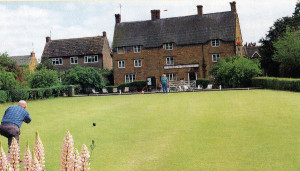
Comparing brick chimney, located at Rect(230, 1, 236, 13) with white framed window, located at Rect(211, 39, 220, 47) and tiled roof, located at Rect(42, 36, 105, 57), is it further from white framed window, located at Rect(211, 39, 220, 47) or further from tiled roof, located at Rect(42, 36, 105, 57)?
tiled roof, located at Rect(42, 36, 105, 57)

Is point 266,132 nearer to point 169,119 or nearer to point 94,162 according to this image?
point 169,119

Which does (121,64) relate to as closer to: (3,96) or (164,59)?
(164,59)

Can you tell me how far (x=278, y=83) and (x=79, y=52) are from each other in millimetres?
42150

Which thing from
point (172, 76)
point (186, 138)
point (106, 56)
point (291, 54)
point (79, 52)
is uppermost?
point (79, 52)

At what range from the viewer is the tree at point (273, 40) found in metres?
54.8

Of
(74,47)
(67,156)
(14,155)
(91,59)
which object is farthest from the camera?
(74,47)

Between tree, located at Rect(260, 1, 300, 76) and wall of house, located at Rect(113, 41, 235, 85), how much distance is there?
5.62m

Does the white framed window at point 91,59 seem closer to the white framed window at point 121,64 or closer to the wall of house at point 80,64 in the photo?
the wall of house at point 80,64

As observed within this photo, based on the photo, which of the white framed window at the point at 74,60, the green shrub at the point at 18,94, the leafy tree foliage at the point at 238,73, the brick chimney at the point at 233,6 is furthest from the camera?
the white framed window at the point at 74,60

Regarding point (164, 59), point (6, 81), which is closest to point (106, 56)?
point (164, 59)

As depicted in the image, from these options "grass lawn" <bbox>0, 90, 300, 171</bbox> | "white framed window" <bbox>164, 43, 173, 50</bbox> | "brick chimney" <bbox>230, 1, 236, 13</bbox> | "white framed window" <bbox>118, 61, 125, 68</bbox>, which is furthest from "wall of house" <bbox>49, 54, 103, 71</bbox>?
"grass lawn" <bbox>0, 90, 300, 171</bbox>

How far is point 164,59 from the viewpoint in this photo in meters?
58.3

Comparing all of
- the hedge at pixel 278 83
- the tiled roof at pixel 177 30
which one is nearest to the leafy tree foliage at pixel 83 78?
the tiled roof at pixel 177 30

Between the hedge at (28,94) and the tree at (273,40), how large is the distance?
33.8 meters
